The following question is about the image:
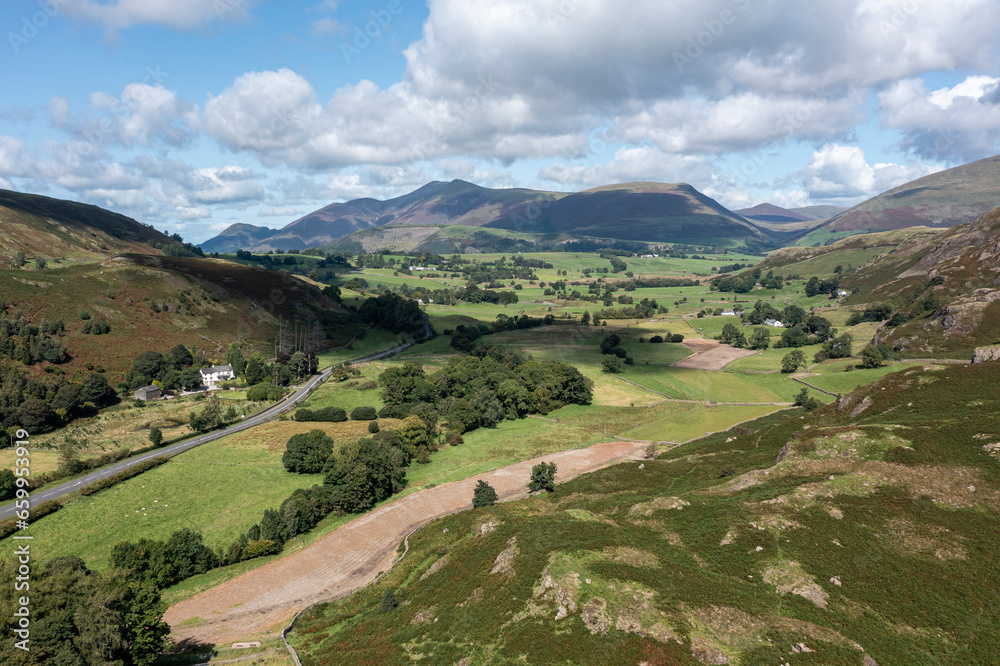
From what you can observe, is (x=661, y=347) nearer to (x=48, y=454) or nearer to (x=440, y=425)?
(x=440, y=425)

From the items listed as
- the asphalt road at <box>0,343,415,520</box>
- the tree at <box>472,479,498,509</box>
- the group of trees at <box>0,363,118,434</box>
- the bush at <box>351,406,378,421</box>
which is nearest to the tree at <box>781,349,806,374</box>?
the tree at <box>472,479,498,509</box>

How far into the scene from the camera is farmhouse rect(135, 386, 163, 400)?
115 metres

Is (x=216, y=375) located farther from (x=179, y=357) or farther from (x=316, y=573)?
(x=316, y=573)

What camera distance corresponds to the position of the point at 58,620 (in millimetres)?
32500

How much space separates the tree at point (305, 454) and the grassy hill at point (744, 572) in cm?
3016

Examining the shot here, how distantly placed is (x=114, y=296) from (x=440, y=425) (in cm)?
11629

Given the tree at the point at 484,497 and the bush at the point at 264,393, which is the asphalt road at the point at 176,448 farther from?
the tree at the point at 484,497

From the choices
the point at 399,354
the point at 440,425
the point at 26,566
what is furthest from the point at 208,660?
the point at 399,354

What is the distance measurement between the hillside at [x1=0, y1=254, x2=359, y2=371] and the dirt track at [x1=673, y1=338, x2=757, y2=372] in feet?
388

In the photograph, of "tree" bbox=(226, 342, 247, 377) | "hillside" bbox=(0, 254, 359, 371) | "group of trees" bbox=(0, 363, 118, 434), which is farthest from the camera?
"tree" bbox=(226, 342, 247, 377)

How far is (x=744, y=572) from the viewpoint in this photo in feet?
125

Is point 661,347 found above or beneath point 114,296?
beneath

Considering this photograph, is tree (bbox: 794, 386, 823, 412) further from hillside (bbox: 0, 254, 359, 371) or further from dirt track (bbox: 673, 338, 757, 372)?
hillside (bbox: 0, 254, 359, 371)

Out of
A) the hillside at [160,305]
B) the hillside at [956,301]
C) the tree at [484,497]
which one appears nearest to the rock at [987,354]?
the hillside at [956,301]
